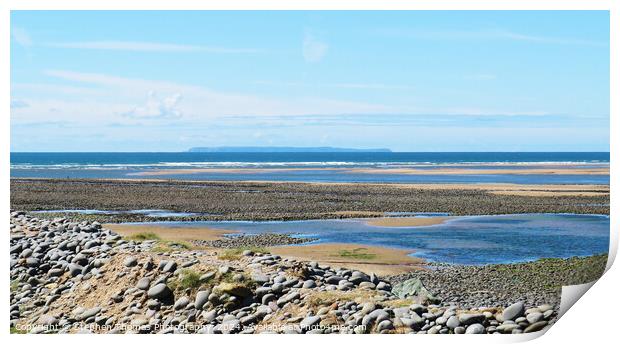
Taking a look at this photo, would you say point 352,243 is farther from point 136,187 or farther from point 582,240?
point 136,187

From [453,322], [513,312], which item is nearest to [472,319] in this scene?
[453,322]

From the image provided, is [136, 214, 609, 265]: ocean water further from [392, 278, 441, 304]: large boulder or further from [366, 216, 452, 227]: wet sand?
[392, 278, 441, 304]: large boulder

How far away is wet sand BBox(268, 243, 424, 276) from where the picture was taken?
14992 millimetres

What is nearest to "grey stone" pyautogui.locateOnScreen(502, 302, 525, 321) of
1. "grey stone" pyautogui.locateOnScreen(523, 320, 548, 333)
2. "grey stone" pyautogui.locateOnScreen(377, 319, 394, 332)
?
"grey stone" pyautogui.locateOnScreen(523, 320, 548, 333)

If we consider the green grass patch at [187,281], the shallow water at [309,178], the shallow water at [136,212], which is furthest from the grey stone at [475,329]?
the shallow water at [309,178]

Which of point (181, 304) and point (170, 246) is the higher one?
point (170, 246)

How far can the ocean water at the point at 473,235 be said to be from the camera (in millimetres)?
17219

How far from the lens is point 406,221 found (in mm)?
23844

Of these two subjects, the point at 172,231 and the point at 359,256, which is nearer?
the point at 359,256

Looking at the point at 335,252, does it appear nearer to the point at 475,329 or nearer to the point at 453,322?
the point at 453,322

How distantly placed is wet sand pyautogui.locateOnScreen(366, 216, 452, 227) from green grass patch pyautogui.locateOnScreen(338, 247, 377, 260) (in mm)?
5938

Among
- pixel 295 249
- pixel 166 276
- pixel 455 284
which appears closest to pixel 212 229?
pixel 295 249

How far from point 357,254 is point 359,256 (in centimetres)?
24

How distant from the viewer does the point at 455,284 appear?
45.3 feet
